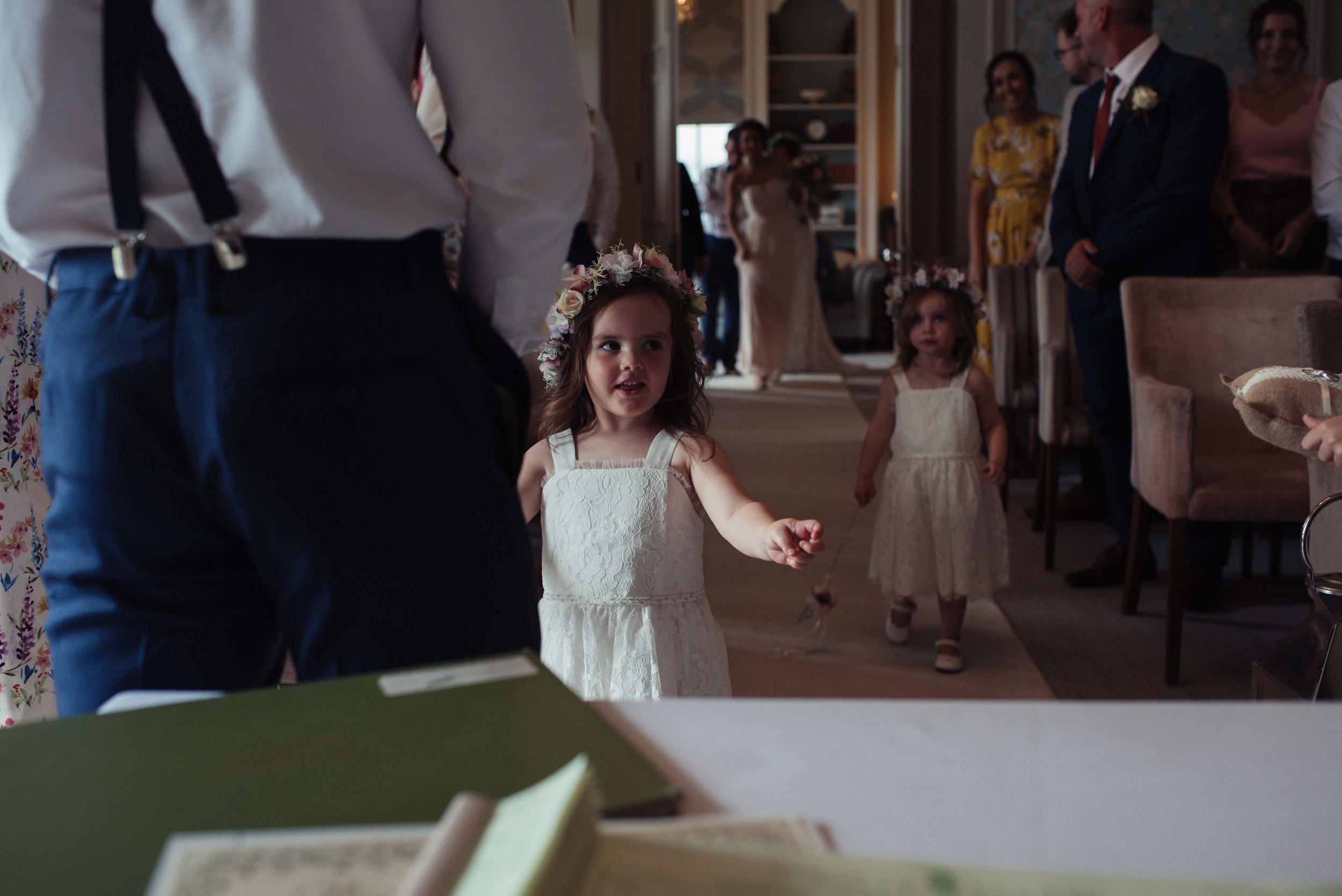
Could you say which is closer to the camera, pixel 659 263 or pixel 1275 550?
pixel 659 263

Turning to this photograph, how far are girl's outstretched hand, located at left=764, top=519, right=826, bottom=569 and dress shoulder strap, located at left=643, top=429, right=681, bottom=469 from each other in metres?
0.53

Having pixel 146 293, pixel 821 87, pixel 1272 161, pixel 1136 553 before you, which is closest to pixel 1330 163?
pixel 1272 161

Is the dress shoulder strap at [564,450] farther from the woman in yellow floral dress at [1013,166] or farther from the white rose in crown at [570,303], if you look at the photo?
the woman in yellow floral dress at [1013,166]

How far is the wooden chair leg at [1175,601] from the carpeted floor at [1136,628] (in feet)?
0.14

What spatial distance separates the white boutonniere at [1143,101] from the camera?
3430 millimetres

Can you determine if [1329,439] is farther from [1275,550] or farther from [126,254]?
[1275,550]

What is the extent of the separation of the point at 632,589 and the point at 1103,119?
2.51 meters

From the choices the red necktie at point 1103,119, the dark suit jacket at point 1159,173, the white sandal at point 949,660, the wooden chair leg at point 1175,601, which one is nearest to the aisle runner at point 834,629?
the white sandal at point 949,660

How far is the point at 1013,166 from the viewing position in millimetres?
5312

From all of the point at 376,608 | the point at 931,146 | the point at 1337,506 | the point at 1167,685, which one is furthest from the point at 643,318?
the point at 931,146

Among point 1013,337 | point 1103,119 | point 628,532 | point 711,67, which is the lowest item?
point 628,532

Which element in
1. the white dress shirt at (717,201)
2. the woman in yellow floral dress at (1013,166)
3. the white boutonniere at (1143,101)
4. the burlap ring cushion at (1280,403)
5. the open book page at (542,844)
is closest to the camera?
the open book page at (542,844)

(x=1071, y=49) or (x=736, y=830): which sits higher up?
(x=1071, y=49)

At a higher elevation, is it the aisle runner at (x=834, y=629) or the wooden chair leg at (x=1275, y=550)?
the wooden chair leg at (x=1275, y=550)
